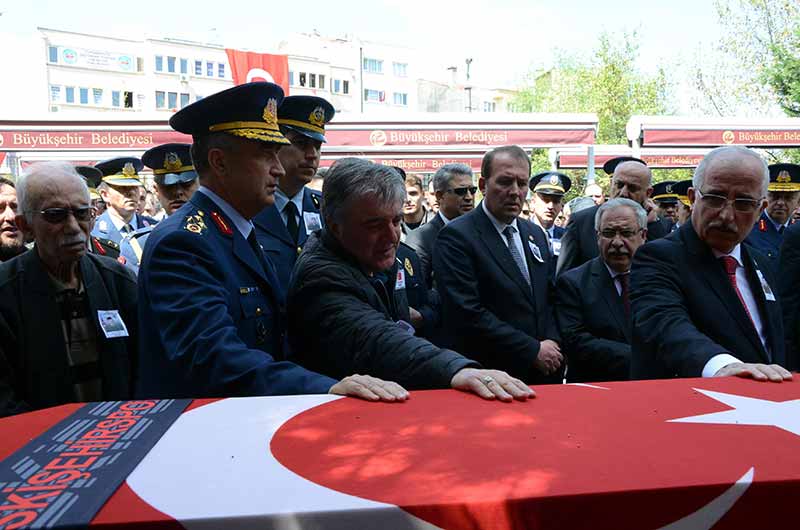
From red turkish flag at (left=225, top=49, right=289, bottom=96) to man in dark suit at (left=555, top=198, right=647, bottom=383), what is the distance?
360 inches

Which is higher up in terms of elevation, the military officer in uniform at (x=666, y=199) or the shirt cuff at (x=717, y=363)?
the military officer in uniform at (x=666, y=199)

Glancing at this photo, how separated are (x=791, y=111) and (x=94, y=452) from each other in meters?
16.3

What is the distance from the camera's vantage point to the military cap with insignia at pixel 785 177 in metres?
7.00

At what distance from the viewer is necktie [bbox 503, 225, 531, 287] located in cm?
425

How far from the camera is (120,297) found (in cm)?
307

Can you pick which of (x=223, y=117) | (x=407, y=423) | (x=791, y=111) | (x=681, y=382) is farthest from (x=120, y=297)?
(x=791, y=111)

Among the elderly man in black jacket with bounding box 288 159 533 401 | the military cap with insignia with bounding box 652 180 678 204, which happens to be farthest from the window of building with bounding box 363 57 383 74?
the elderly man in black jacket with bounding box 288 159 533 401

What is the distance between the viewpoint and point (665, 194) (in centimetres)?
898

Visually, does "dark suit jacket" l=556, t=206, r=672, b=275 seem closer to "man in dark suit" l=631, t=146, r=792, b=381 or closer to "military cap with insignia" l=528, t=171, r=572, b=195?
"military cap with insignia" l=528, t=171, r=572, b=195

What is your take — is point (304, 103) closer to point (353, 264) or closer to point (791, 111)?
point (353, 264)

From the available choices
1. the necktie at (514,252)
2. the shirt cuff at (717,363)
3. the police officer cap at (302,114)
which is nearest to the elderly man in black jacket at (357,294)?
the shirt cuff at (717,363)

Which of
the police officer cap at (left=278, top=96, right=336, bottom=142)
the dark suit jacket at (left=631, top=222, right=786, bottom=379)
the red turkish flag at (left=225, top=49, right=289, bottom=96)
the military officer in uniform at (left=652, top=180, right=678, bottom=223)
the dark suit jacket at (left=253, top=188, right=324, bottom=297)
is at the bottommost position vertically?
the dark suit jacket at (left=631, top=222, right=786, bottom=379)

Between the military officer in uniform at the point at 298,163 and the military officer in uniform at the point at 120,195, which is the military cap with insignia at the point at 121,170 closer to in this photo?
the military officer in uniform at the point at 120,195

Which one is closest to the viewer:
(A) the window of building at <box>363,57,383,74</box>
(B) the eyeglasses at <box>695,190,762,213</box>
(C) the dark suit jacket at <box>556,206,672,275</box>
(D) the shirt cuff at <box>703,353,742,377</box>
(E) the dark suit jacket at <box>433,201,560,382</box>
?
(D) the shirt cuff at <box>703,353,742,377</box>
